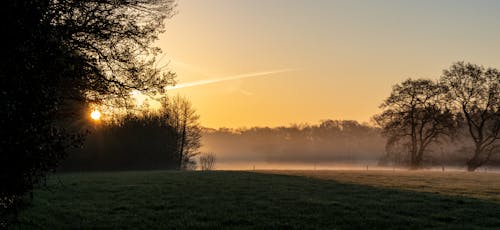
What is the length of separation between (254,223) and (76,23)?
9.70m

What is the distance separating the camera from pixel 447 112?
72.6 meters

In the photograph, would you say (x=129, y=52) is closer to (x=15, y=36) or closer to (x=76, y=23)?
(x=76, y=23)

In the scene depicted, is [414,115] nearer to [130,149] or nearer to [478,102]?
[478,102]

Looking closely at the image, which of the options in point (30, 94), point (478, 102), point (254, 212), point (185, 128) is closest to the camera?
point (30, 94)

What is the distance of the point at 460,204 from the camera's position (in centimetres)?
2145

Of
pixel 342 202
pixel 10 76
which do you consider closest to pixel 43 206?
pixel 10 76

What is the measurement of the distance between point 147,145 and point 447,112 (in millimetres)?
54184

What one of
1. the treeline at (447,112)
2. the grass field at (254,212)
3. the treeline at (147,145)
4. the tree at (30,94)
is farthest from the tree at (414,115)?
the tree at (30,94)

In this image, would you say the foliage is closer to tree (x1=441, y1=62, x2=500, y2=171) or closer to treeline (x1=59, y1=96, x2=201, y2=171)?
treeline (x1=59, y1=96, x2=201, y2=171)

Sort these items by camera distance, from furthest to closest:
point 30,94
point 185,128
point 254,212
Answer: point 185,128, point 254,212, point 30,94

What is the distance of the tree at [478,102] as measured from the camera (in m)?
71.1

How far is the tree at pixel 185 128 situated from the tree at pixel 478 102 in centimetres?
5109

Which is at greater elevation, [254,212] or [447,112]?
[447,112]

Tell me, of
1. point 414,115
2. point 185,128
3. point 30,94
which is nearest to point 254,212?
point 30,94
